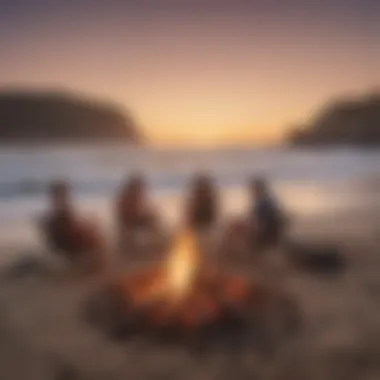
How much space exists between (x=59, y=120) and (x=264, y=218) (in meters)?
0.42

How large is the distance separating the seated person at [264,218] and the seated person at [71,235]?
283 mm

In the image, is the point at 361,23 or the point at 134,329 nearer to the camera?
the point at 134,329

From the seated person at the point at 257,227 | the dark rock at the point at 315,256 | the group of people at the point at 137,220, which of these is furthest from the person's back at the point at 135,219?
the dark rock at the point at 315,256

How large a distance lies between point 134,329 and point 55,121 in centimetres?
40

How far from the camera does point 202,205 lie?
122 cm

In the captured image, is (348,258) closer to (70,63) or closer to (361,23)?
(361,23)

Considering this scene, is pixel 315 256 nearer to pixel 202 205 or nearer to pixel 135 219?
pixel 202 205

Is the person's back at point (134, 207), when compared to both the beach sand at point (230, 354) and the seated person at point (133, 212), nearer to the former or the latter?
the seated person at point (133, 212)

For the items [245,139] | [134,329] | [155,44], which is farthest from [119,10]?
[134,329]

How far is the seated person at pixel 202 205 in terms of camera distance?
1203mm

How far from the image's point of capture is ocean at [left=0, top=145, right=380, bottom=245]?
3.90 ft

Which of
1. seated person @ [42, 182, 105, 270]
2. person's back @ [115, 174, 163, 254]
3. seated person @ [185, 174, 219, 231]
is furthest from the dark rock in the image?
seated person @ [42, 182, 105, 270]

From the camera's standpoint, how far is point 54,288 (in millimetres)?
1180

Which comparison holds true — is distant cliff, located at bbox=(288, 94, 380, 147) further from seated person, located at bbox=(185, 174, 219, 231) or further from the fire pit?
the fire pit
